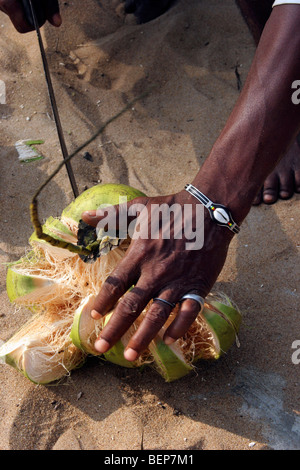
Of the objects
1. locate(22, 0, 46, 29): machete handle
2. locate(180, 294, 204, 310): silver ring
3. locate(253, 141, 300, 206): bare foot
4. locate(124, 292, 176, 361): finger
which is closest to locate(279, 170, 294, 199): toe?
locate(253, 141, 300, 206): bare foot

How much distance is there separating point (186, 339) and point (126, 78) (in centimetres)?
252

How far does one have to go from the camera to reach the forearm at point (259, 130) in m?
2.19

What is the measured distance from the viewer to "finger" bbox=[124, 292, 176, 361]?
A: 194 centimetres

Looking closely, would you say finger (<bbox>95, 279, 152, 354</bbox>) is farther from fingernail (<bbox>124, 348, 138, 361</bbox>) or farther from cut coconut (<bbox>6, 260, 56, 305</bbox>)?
cut coconut (<bbox>6, 260, 56, 305</bbox>)

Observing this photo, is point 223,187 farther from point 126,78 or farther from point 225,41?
point 225,41

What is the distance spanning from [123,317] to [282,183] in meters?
1.82

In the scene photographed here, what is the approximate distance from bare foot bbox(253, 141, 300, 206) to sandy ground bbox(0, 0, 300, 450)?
7 centimetres

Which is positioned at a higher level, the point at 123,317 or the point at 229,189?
the point at 229,189

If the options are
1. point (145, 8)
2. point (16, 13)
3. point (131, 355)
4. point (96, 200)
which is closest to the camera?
point (131, 355)

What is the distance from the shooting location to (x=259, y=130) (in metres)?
2.20

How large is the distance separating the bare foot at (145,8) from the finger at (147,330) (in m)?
3.21

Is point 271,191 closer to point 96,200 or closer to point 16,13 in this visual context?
point 96,200

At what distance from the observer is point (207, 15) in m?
4.32

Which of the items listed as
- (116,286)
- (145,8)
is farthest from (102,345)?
(145,8)
